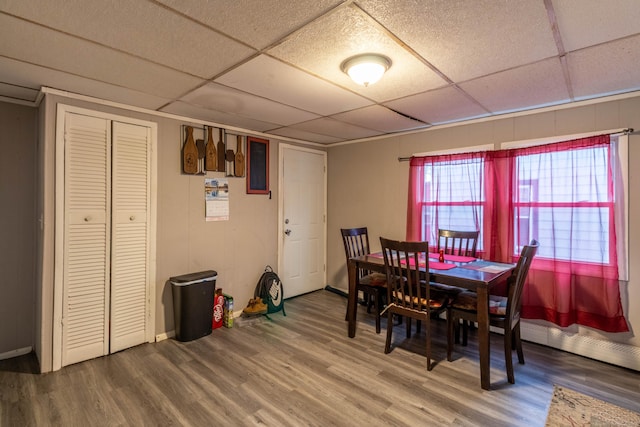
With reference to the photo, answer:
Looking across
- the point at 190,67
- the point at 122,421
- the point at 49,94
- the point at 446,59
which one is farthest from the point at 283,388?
the point at 49,94

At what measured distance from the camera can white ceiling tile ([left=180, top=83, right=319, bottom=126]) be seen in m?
2.58

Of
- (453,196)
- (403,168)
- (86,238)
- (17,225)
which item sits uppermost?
(403,168)

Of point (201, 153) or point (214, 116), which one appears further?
point (201, 153)

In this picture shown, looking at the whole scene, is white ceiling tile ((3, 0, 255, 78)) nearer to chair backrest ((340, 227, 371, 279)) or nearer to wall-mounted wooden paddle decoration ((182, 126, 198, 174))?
wall-mounted wooden paddle decoration ((182, 126, 198, 174))

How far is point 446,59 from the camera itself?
200cm

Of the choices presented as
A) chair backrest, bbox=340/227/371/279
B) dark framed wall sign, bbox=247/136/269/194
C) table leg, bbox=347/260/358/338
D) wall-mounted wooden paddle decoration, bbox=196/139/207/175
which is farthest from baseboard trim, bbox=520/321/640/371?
wall-mounted wooden paddle decoration, bbox=196/139/207/175

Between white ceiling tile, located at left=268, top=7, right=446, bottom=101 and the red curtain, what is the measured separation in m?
1.41

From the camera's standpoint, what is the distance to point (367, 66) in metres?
1.97

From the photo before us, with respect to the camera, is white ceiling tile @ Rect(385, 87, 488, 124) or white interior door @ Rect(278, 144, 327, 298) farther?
white interior door @ Rect(278, 144, 327, 298)

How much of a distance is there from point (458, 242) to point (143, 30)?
337 cm

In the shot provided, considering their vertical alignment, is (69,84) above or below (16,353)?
above

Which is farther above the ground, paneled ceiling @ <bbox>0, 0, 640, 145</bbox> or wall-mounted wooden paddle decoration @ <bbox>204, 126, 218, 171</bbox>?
paneled ceiling @ <bbox>0, 0, 640, 145</bbox>

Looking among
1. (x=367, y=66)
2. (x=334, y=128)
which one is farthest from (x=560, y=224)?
(x=334, y=128)

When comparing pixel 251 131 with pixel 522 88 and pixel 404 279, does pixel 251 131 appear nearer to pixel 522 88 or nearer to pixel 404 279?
pixel 404 279
